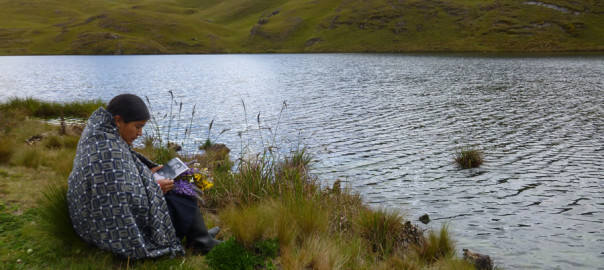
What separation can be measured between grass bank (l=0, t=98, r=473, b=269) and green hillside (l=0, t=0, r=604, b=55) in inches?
4316

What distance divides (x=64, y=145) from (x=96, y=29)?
17141 centimetres

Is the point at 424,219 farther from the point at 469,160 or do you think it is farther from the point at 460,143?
the point at 460,143

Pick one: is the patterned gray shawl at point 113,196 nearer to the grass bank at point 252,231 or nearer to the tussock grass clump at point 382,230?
the grass bank at point 252,231

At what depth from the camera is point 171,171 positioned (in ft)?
18.7

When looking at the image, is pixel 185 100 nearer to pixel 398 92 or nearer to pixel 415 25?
pixel 398 92

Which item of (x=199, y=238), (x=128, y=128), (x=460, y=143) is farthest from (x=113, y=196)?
(x=460, y=143)

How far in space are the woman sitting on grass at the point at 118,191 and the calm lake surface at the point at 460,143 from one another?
17.5 feet

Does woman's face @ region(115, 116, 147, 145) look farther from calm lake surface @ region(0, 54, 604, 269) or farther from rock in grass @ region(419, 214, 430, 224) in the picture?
rock in grass @ region(419, 214, 430, 224)

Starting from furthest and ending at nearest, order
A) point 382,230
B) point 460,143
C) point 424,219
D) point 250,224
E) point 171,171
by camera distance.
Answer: point 460,143
point 424,219
point 382,230
point 250,224
point 171,171

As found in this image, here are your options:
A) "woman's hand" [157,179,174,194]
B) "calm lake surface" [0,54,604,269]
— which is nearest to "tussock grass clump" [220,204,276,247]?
"woman's hand" [157,179,174,194]

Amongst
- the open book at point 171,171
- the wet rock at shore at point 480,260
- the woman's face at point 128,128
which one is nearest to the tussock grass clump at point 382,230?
the wet rock at shore at point 480,260

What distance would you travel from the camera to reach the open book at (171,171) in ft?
18.4

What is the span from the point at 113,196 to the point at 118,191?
0.28ft

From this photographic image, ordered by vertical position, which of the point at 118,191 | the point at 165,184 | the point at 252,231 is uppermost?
the point at 118,191
